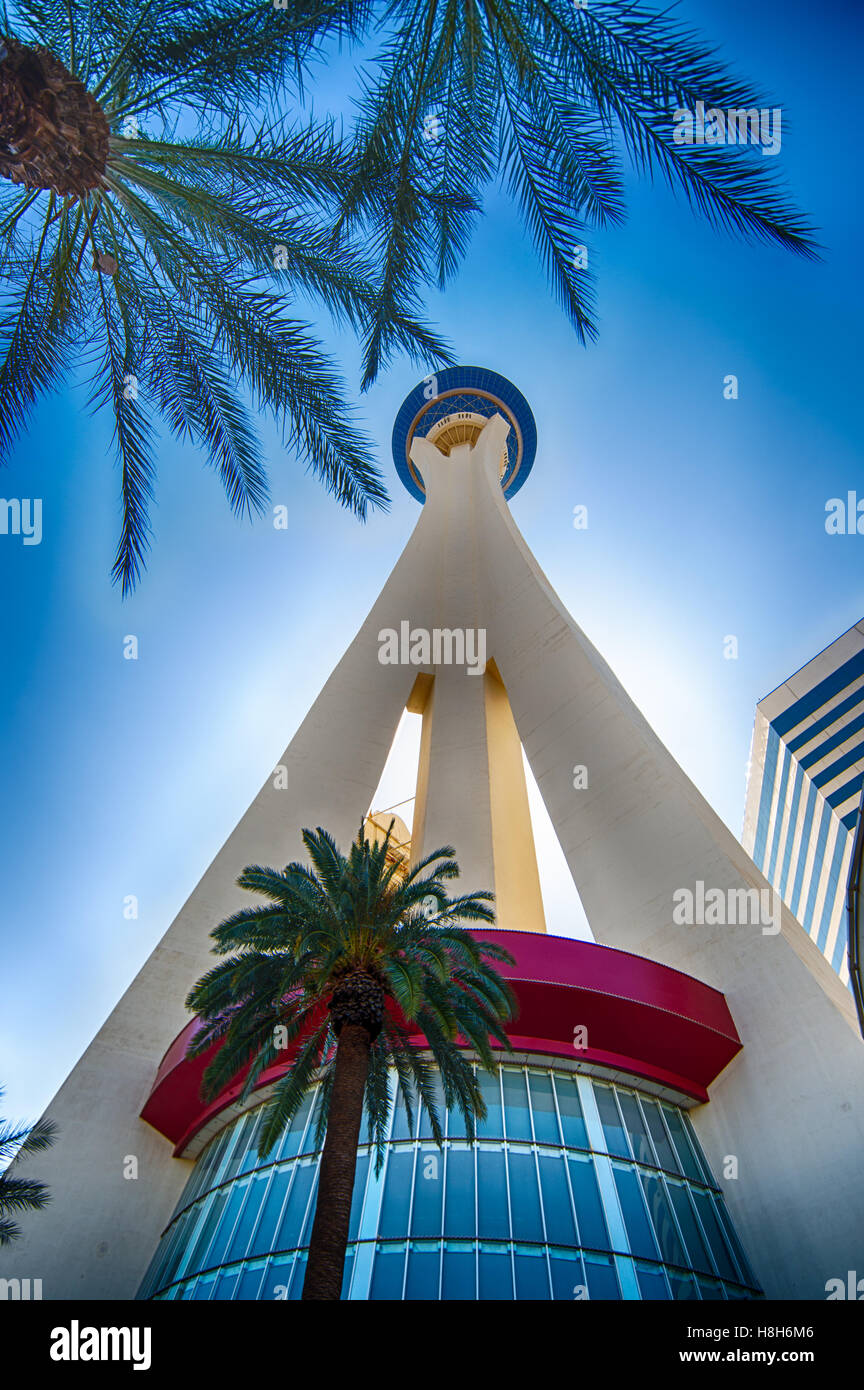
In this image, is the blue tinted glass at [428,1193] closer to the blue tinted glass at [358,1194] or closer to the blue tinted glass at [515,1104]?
the blue tinted glass at [358,1194]

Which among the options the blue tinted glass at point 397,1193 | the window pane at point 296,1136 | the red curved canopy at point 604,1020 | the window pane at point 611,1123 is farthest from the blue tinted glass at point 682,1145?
the window pane at point 296,1136

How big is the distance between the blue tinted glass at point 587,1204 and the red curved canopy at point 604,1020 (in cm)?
206

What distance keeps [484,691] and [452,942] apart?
64.9 ft

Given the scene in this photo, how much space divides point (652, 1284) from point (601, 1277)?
0.85m

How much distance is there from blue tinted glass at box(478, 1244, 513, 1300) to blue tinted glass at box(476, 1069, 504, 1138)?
1.75m

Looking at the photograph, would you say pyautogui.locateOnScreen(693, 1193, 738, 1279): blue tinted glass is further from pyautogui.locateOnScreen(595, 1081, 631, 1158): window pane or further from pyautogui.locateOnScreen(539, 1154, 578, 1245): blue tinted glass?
pyautogui.locateOnScreen(539, 1154, 578, 1245): blue tinted glass

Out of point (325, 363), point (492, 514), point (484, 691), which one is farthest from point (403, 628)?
point (325, 363)

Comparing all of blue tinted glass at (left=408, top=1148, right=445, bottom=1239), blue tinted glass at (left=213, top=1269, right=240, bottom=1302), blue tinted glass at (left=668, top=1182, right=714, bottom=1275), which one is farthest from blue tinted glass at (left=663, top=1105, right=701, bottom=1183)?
blue tinted glass at (left=213, top=1269, right=240, bottom=1302)

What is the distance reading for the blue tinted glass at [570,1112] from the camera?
13.8 metres

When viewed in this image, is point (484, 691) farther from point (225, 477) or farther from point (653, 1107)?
point (225, 477)

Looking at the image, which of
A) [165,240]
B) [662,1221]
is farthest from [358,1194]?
[165,240]

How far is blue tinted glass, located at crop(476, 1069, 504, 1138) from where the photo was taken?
13.6m

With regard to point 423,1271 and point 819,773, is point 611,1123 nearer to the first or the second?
point 423,1271

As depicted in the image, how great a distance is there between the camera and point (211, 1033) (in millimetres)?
13695
